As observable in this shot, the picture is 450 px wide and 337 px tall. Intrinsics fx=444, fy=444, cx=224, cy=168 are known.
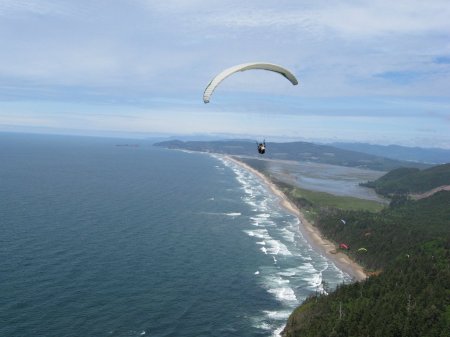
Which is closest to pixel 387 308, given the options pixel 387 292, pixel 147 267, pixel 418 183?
pixel 387 292

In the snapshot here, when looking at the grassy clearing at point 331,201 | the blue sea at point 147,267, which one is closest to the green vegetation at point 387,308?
the blue sea at point 147,267

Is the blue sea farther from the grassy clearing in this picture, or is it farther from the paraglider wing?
the paraglider wing

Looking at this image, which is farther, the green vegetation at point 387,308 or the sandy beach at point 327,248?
the sandy beach at point 327,248

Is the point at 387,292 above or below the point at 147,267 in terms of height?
above

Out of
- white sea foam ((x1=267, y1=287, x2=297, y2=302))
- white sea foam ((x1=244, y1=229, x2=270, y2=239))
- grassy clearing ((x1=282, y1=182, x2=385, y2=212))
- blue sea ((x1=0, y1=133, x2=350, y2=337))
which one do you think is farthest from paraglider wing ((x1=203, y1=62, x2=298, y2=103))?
grassy clearing ((x1=282, y1=182, x2=385, y2=212))

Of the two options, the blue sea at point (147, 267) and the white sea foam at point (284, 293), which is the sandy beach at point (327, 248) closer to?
the blue sea at point (147, 267)

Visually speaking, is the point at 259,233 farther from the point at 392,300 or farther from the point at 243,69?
the point at 243,69
